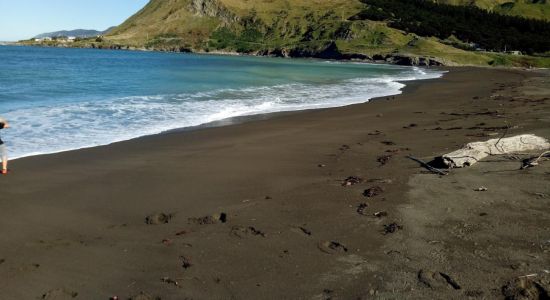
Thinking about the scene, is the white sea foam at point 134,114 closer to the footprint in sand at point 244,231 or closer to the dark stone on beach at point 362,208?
the footprint in sand at point 244,231

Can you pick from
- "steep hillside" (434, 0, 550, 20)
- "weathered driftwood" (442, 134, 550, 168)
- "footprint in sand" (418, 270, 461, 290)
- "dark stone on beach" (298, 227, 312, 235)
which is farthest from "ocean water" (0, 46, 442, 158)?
"steep hillside" (434, 0, 550, 20)

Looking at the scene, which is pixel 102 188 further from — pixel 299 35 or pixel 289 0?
pixel 289 0

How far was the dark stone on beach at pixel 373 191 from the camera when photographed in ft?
27.3

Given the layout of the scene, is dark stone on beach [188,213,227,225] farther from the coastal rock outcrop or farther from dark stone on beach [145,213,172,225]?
the coastal rock outcrop

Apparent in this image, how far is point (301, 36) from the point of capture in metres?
154

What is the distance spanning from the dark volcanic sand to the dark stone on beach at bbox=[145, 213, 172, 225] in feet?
0.10

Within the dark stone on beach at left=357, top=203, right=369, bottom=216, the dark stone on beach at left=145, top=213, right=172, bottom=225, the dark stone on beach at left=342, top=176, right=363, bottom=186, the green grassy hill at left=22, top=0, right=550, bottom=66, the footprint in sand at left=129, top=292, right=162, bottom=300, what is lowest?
the footprint in sand at left=129, top=292, right=162, bottom=300

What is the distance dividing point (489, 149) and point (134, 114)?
45.1ft

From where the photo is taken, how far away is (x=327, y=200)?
820 centimetres

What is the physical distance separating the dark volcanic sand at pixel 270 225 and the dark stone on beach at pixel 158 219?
0.10 ft

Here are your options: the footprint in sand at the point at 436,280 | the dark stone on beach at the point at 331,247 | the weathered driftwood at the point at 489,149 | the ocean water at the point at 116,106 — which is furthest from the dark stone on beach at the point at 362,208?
the ocean water at the point at 116,106

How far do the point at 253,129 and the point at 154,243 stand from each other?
10068 millimetres

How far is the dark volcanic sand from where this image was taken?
17.5 feet

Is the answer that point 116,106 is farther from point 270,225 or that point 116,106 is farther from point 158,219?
point 270,225
